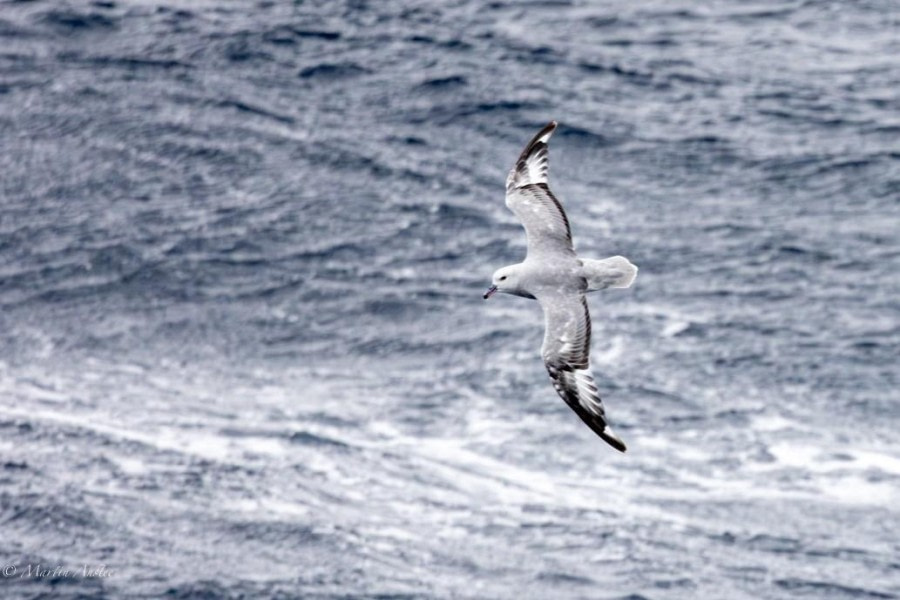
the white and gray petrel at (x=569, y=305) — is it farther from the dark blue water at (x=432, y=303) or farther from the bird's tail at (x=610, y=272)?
the dark blue water at (x=432, y=303)

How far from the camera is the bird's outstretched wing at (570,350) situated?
18062mm

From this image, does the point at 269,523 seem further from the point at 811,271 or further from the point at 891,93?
the point at 891,93

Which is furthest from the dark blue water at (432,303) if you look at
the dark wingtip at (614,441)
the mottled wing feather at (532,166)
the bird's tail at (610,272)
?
the bird's tail at (610,272)

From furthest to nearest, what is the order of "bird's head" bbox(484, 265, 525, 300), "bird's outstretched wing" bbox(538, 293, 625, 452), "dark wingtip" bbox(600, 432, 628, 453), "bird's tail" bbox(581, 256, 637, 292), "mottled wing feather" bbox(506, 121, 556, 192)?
1. "mottled wing feather" bbox(506, 121, 556, 192)
2. "bird's head" bbox(484, 265, 525, 300)
3. "bird's outstretched wing" bbox(538, 293, 625, 452)
4. "bird's tail" bbox(581, 256, 637, 292)
5. "dark wingtip" bbox(600, 432, 628, 453)

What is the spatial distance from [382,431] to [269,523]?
2926 mm

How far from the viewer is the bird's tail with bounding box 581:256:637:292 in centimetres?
1794

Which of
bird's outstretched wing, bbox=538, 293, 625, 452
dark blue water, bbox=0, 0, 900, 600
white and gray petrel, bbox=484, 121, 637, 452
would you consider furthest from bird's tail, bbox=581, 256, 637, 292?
dark blue water, bbox=0, 0, 900, 600

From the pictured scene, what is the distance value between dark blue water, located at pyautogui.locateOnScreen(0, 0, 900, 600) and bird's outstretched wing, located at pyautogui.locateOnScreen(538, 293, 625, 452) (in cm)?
947

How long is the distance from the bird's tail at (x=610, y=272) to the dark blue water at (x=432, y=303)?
9.92 m

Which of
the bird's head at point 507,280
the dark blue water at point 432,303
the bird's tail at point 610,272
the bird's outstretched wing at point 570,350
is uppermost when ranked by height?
the bird's tail at point 610,272

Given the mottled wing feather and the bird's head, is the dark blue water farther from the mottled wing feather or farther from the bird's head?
the bird's head

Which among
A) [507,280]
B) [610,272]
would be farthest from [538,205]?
[610,272]

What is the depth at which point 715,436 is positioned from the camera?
97.9 ft

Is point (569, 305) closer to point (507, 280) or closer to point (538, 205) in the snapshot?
point (507, 280)
